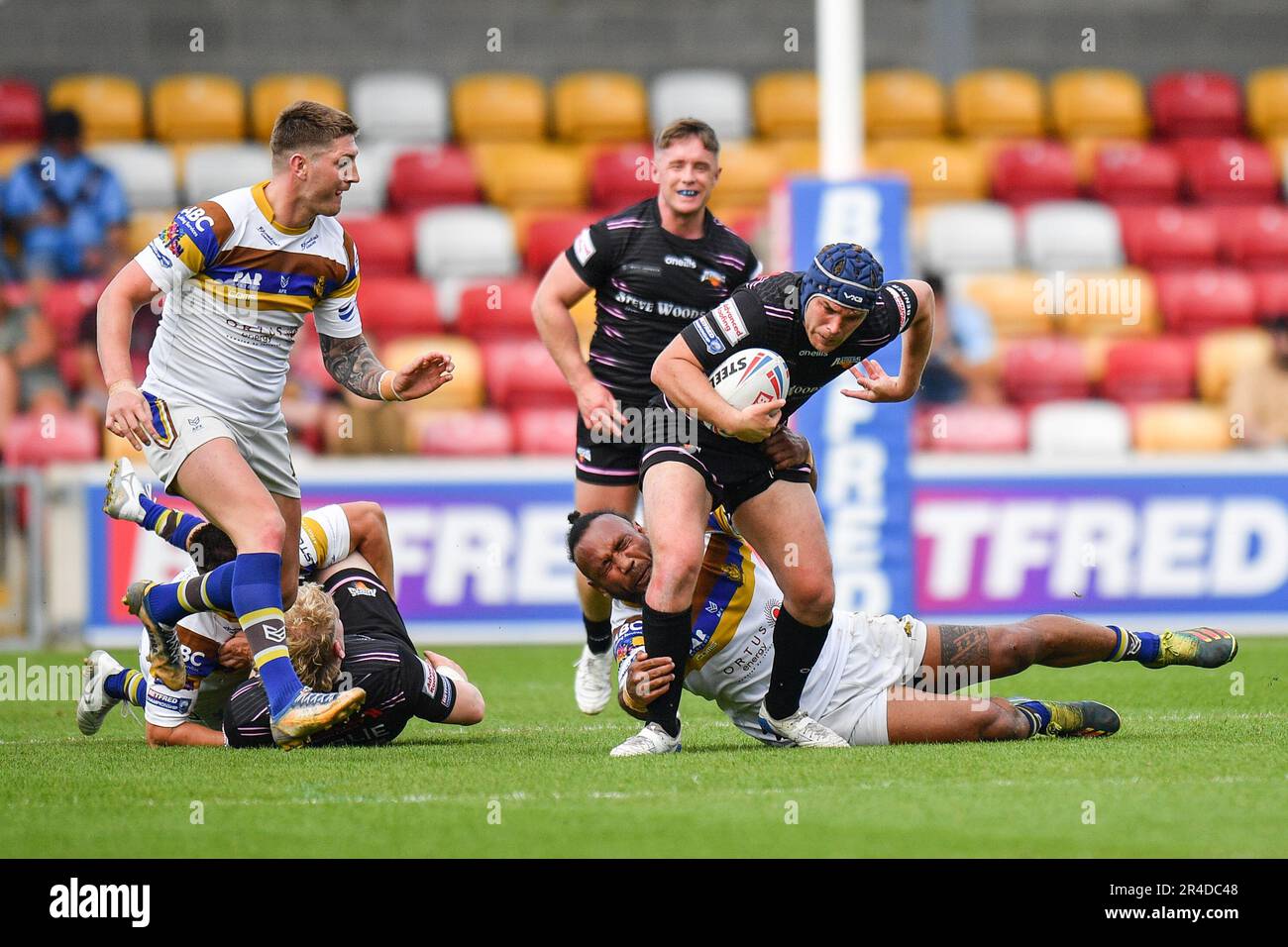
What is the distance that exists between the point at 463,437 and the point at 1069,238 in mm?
5697

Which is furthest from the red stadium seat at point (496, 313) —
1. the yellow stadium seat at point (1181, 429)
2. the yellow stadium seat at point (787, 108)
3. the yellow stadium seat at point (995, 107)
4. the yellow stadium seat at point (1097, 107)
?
the yellow stadium seat at point (1097, 107)

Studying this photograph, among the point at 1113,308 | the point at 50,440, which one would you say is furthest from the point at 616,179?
the point at 50,440

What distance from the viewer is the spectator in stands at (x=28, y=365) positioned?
12945mm

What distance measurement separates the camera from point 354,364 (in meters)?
7.07

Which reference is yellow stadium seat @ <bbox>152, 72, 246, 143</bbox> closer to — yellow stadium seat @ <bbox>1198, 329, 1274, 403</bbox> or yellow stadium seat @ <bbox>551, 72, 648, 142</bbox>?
yellow stadium seat @ <bbox>551, 72, 648, 142</bbox>

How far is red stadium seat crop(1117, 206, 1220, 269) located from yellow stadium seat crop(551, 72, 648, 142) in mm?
4275

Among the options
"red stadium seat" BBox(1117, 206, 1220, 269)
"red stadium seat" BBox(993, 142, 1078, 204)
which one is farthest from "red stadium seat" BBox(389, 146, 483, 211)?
"red stadium seat" BBox(1117, 206, 1220, 269)

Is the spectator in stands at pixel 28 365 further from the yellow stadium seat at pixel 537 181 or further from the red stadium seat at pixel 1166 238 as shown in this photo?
the red stadium seat at pixel 1166 238

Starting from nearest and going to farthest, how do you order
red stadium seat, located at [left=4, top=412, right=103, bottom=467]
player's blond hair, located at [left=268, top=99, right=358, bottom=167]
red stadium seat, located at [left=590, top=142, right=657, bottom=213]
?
player's blond hair, located at [left=268, top=99, right=358, bottom=167]
red stadium seat, located at [left=4, top=412, right=103, bottom=467]
red stadium seat, located at [left=590, top=142, right=657, bottom=213]

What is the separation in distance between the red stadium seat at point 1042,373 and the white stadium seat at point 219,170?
6.08 meters

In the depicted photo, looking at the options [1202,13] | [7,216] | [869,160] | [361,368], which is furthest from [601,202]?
[361,368]

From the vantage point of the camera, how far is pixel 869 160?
15.9 metres

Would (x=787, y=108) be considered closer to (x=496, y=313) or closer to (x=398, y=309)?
(x=496, y=313)

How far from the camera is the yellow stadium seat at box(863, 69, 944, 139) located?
54.0ft
